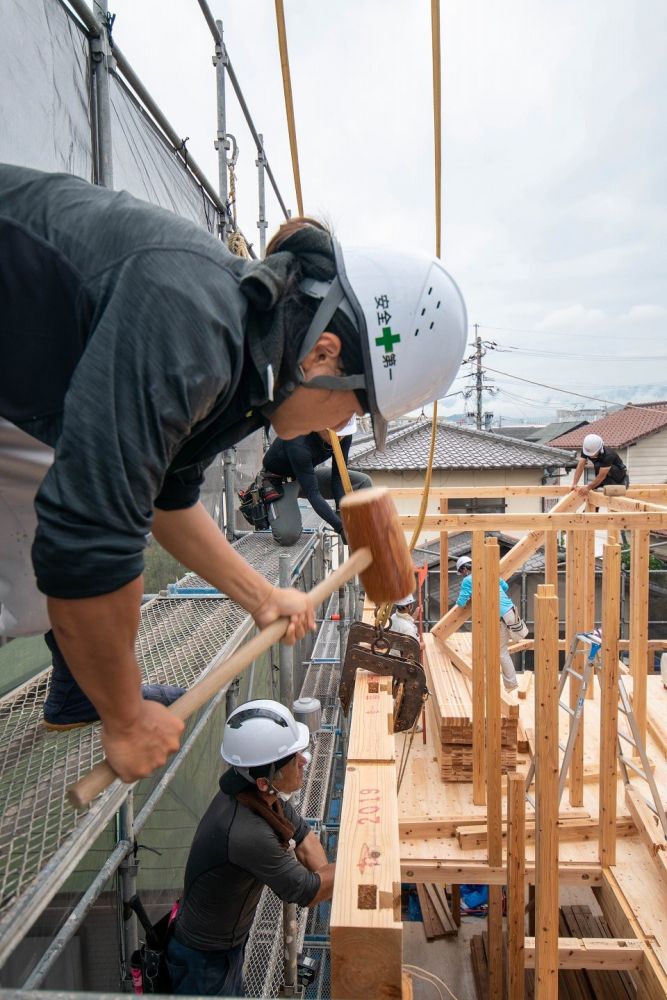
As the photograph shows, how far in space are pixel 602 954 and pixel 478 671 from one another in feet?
6.25

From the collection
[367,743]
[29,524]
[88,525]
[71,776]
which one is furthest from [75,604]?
[367,743]

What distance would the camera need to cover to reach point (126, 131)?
4.30 metres

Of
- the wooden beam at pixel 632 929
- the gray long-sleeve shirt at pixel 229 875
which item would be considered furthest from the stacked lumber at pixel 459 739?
the gray long-sleeve shirt at pixel 229 875

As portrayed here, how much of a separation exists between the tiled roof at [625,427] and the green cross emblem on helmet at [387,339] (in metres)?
23.6

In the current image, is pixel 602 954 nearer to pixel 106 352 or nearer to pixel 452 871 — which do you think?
pixel 452 871

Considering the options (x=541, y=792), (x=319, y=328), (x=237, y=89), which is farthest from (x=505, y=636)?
(x=319, y=328)

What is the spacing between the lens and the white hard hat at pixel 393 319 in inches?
51.0

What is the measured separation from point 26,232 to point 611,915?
5.38m

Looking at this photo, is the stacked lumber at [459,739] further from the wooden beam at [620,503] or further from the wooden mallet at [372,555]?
the wooden mallet at [372,555]

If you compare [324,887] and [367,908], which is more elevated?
[367,908]

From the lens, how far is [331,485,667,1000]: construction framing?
3.73 metres

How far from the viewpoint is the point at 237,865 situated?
10.0ft

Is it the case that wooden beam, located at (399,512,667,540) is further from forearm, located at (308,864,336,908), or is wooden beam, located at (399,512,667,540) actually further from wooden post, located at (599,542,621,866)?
forearm, located at (308,864,336,908)

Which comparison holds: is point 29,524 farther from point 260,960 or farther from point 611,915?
point 611,915
